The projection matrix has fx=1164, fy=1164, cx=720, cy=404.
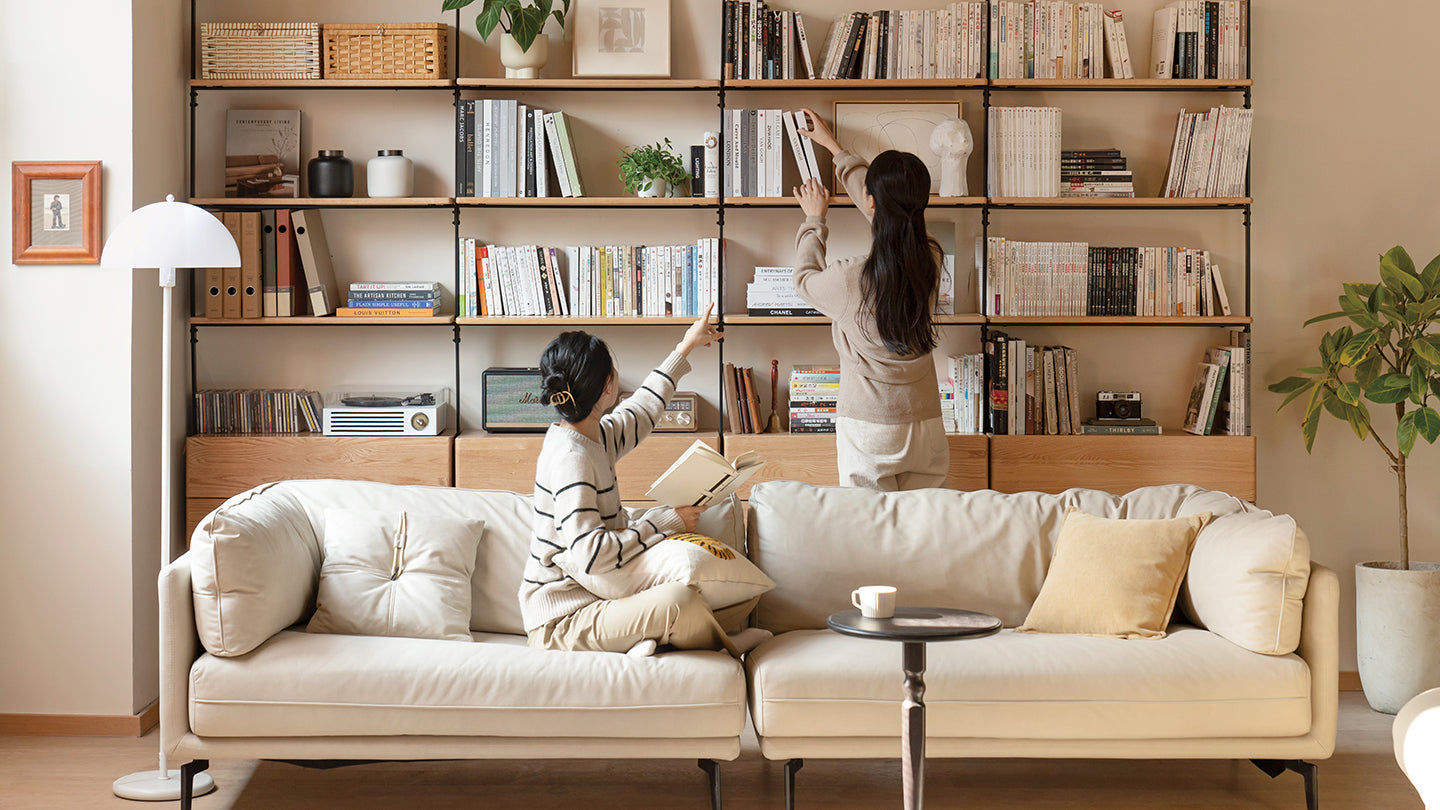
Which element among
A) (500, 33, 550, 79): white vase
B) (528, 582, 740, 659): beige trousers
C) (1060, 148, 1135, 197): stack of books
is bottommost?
(528, 582, 740, 659): beige trousers

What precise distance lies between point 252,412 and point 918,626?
9.28ft

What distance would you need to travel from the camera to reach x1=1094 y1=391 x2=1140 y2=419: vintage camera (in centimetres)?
419

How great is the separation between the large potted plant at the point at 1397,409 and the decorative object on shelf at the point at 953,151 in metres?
1.31

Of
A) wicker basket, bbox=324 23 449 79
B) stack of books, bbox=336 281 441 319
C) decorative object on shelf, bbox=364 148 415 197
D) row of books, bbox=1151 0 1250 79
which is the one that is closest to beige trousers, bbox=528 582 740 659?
stack of books, bbox=336 281 441 319

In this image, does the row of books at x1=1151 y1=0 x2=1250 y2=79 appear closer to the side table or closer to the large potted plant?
the large potted plant

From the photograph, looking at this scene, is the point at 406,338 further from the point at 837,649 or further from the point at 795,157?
the point at 837,649

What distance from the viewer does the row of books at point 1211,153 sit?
4.06 meters

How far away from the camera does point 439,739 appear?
8.84ft

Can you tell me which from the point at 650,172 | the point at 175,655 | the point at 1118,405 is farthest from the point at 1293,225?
the point at 175,655

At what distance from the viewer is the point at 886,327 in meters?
3.24

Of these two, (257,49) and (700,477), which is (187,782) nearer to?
(700,477)

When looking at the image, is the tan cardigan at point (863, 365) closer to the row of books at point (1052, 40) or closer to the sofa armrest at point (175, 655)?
the row of books at point (1052, 40)

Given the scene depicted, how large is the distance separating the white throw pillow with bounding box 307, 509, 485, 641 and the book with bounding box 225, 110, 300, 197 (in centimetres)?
159

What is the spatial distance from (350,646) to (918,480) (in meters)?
1.69
